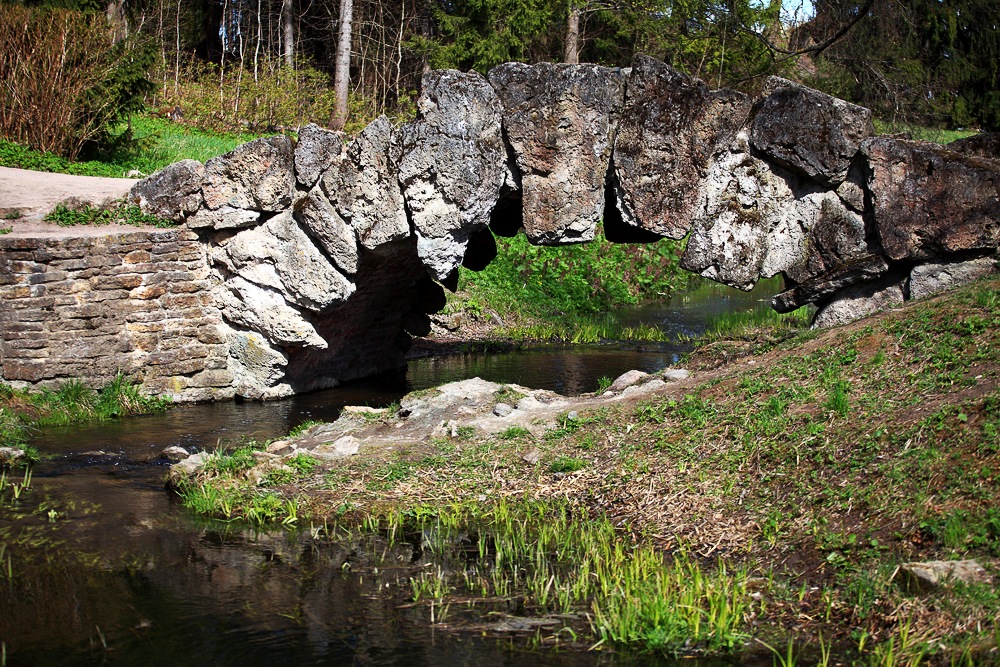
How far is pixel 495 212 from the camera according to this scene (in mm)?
10773

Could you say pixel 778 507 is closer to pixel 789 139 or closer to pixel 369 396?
pixel 789 139

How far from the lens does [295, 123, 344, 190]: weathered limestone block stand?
10.2 m

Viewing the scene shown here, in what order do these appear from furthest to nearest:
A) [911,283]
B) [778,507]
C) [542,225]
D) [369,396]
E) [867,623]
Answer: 1. [369,396]
2. [542,225]
3. [911,283]
4. [778,507]
5. [867,623]

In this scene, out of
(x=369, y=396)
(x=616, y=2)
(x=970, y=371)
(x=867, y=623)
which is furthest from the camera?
(x=616, y=2)

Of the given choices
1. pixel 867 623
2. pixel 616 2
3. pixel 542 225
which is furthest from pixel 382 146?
pixel 616 2

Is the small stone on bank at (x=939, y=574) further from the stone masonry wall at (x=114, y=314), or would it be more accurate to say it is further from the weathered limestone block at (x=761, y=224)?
the stone masonry wall at (x=114, y=314)

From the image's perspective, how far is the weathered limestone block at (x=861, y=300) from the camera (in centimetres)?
893

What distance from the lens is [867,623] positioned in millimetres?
4781

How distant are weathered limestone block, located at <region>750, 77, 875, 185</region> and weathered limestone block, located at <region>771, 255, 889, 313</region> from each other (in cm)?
79

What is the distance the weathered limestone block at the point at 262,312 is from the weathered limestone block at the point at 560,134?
2856 millimetres

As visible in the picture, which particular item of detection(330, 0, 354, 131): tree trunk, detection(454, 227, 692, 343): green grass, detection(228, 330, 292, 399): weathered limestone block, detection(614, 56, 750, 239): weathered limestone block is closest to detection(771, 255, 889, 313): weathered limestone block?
detection(614, 56, 750, 239): weathered limestone block

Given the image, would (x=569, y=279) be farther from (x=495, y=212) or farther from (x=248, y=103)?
(x=248, y=103)

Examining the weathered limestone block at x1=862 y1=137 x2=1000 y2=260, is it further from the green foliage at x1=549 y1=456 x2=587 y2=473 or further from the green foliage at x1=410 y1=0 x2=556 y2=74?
the green foliage at x1=410 y1=0 x2=556 y2=74

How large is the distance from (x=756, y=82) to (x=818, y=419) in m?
16.3
